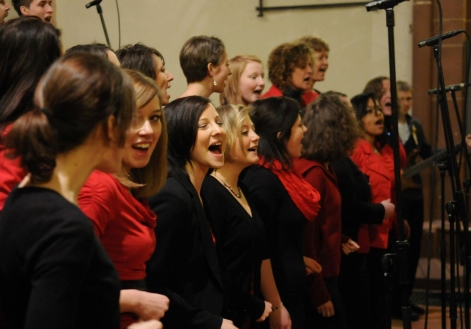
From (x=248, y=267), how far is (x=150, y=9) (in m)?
4.08

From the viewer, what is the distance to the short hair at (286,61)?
454 cm

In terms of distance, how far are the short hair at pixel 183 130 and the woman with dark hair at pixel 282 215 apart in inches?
27.2

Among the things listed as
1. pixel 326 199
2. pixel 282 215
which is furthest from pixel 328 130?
pixel 282 215

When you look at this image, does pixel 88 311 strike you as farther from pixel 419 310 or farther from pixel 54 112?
pixel 419 310

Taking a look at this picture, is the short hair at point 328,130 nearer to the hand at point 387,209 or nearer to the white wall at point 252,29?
the hand at point 387,209

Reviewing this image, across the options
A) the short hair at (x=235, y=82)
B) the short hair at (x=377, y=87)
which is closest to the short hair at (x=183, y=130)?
the short hair at (x=235, y=82)

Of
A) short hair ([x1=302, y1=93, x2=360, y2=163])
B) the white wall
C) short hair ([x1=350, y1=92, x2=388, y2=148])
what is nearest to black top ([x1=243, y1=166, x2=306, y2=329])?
short hair ([x1=302, y1=93, x2=360, y2=163])

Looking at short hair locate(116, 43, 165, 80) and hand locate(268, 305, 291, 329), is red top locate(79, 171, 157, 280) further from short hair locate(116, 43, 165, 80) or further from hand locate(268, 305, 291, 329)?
hand locate(268, 305, 291, 329)

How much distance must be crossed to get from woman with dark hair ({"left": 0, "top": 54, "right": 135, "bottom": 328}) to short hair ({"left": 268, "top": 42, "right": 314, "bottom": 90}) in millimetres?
3211

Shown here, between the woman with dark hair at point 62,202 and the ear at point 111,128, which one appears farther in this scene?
the ear at point 111,128

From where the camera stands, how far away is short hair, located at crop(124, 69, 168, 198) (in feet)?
6.74

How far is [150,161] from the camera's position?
2.12m

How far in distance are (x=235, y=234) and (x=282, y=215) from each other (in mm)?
524

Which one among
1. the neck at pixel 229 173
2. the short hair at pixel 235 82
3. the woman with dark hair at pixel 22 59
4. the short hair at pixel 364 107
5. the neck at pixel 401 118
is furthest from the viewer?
the neck at pixel 401 118
